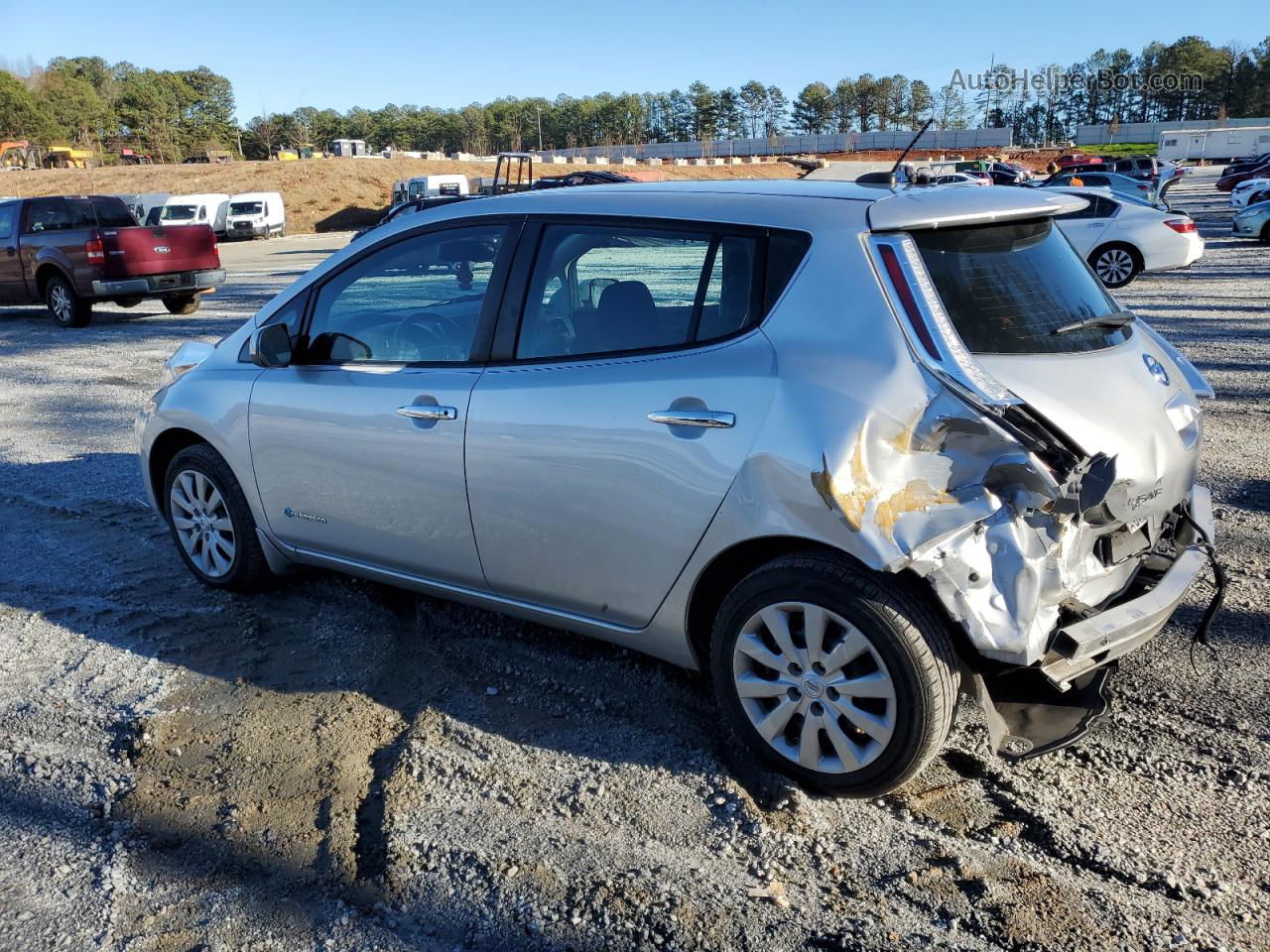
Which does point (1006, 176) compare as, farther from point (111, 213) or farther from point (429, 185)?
point (111, 213)

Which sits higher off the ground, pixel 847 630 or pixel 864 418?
pixel 864 418

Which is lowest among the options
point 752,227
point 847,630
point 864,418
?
point 847,630

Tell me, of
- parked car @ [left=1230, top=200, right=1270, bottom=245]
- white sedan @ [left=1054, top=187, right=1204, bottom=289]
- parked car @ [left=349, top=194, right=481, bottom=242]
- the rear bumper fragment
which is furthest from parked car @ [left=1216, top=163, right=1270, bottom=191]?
the rear bumper fragment

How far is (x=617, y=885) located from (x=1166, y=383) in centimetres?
237

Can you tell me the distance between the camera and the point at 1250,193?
88.2 feet

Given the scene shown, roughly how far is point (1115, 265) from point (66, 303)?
1561cm

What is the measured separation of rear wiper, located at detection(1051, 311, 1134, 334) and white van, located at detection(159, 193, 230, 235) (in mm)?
37014

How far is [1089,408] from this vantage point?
299 centimetres

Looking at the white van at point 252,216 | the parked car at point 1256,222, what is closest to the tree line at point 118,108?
the white van at point 252,216

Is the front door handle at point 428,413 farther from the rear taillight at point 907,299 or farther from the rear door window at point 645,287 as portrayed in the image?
the rear taillight at point 907,299

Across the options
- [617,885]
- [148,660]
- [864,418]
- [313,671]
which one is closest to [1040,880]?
[617,885]

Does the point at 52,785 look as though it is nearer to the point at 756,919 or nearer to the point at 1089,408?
the point at 756,919

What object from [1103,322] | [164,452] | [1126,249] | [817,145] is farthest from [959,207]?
[817,145]

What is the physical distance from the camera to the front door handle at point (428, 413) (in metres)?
3.59
